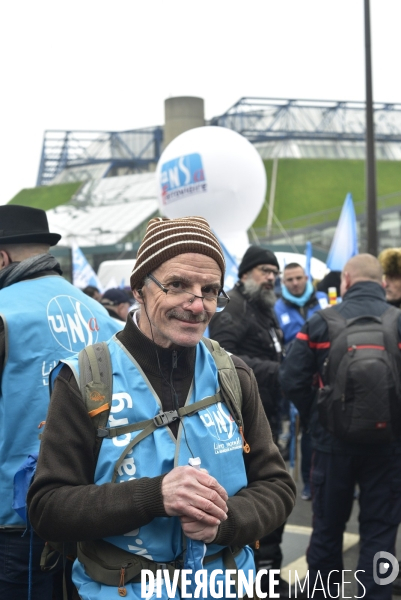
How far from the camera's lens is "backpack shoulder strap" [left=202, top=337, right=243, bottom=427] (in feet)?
7.71

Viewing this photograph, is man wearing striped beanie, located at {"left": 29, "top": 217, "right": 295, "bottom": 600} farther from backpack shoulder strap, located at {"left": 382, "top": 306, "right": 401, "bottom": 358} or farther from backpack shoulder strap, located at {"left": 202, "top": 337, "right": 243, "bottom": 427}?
backpack shoulder strap, located at {"left": 382, "top": 306, "right": 401, "bottom": 358}

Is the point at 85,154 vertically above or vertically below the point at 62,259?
above

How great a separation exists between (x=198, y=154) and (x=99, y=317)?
406 inches

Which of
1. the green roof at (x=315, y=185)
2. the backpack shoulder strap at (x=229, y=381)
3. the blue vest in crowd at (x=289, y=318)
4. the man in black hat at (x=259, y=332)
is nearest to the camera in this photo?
the backpack shoulder strap at (x=229, y=381)

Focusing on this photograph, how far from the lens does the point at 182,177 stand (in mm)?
13562

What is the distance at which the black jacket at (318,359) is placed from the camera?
4.26 meters

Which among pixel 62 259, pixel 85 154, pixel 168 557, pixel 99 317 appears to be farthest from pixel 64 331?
pixel 85 154

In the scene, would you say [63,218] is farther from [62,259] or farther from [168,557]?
[168,557]

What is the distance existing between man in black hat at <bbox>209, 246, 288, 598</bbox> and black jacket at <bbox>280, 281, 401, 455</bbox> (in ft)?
0.81

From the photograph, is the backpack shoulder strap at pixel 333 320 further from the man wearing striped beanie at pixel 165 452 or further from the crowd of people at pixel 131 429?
the man wearing striped beanie at pixel 165 452

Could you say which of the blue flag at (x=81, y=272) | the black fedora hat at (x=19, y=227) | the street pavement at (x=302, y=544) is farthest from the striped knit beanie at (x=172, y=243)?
the blue flag at (x=81, y=272)

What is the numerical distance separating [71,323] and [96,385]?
1082mm

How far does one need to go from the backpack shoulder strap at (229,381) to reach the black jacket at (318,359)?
1.97 meters

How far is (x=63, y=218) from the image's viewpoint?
51594 millimetres
